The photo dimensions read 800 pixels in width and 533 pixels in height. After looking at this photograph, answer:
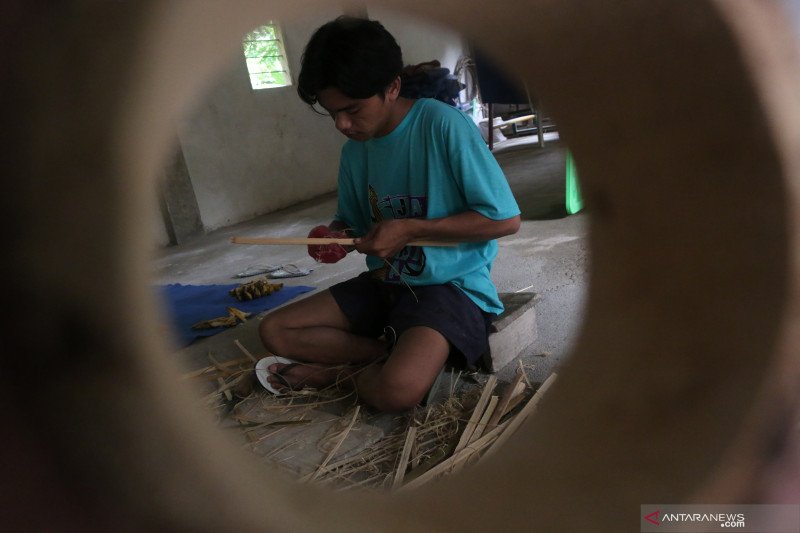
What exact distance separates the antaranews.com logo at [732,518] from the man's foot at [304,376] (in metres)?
1.51

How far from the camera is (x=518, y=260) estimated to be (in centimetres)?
310

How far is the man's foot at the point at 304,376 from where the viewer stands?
6.40 ft

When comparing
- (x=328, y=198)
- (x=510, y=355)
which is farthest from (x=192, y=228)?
(x=510, y=355)

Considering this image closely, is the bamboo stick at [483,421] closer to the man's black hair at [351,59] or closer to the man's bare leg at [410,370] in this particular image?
the man's bare leg at [410,370]

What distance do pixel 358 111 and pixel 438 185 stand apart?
31 cm

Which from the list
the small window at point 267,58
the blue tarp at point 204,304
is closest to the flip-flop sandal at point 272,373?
the blue tarp at point 204,304

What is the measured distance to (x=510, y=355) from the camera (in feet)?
6.44

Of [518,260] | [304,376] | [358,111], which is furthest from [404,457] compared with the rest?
[518,260]

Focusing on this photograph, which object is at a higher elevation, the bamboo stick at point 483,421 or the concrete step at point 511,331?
the concrete step at point 511,331

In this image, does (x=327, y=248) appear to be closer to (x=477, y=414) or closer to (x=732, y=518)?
(x=477, y=414)

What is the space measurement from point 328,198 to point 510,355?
16.2 feet

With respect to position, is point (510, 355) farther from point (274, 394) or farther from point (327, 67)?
point (327, 67)

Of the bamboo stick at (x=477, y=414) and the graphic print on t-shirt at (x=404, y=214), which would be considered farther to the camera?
the graphic print on t-shirt at (x=404, y=214)

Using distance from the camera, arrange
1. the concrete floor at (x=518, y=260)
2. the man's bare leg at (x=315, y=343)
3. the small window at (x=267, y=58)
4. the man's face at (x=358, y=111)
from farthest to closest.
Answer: the small window at (x=267, y=58), the concrete floor at (x=518, y=260), the man's bare leg at (x=315, y=343), the man's face at (x=358, y=111)
